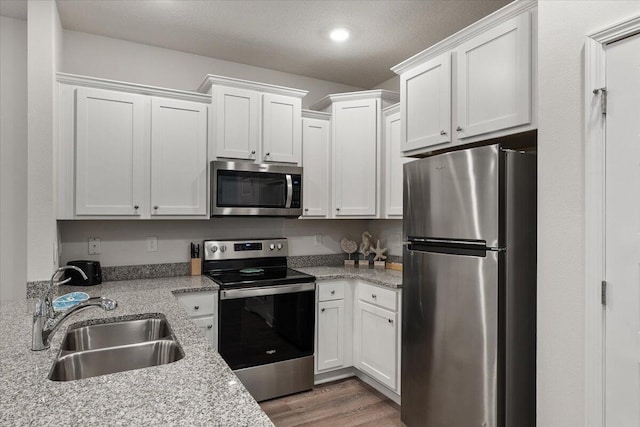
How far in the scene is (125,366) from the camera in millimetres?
1597

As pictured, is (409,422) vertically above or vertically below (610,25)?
below

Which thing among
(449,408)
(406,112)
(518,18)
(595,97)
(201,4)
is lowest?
(449,408)

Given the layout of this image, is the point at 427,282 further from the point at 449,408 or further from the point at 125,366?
the point at 125,366

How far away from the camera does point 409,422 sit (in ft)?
7.83

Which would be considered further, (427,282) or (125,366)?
(427,282)

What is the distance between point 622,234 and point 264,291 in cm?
215

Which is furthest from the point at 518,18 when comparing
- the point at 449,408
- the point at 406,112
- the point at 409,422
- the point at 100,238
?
the point at 100,238

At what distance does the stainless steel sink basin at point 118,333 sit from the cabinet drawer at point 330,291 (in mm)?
1461

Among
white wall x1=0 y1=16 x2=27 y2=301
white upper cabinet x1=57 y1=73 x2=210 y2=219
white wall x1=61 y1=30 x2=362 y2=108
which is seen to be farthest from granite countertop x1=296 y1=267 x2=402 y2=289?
white wall x1=0 y1=16 x2=27 y2=301

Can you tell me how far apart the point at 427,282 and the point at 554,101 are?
1098 mm

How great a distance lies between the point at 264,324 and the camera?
2883mm

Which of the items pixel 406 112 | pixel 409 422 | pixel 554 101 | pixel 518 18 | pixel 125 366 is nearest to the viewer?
pixel 125 366

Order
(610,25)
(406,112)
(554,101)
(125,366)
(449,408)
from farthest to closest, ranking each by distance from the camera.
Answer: (406,112)
(449,408)
(554,101)
(125,366)
(610,25)

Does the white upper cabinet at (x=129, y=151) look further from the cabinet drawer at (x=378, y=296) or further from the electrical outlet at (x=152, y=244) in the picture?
the cabinet drawer at (x=378, y=296)
